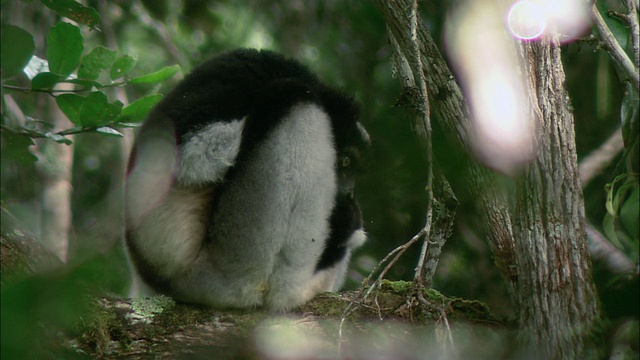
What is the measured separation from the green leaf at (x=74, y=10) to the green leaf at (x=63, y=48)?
0.06 meters

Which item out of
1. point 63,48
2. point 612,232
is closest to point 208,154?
point 63,48

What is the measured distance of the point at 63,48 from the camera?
252 cm

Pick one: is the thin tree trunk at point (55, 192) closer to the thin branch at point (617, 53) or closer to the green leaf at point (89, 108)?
the green leaf at point (89, 108)

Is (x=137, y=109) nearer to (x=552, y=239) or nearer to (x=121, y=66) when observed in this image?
(x=121, y=66)

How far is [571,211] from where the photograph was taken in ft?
8.66

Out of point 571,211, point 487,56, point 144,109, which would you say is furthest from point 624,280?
point 144,109

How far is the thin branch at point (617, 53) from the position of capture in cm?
246

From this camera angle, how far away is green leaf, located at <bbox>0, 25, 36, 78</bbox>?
67.6 inches

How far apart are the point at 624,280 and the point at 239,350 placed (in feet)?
6.16

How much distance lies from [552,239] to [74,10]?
2364mm

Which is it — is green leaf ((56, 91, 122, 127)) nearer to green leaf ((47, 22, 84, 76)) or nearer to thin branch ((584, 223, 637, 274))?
green leaf ((47, 22, 84, 76))

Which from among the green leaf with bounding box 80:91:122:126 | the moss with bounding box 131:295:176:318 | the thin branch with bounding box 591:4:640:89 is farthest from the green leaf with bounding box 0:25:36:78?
the thin branch with bounding box 591:4:640:89

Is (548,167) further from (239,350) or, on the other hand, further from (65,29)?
(65,29)

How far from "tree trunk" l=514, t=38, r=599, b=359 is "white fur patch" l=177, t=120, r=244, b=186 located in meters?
1.65
